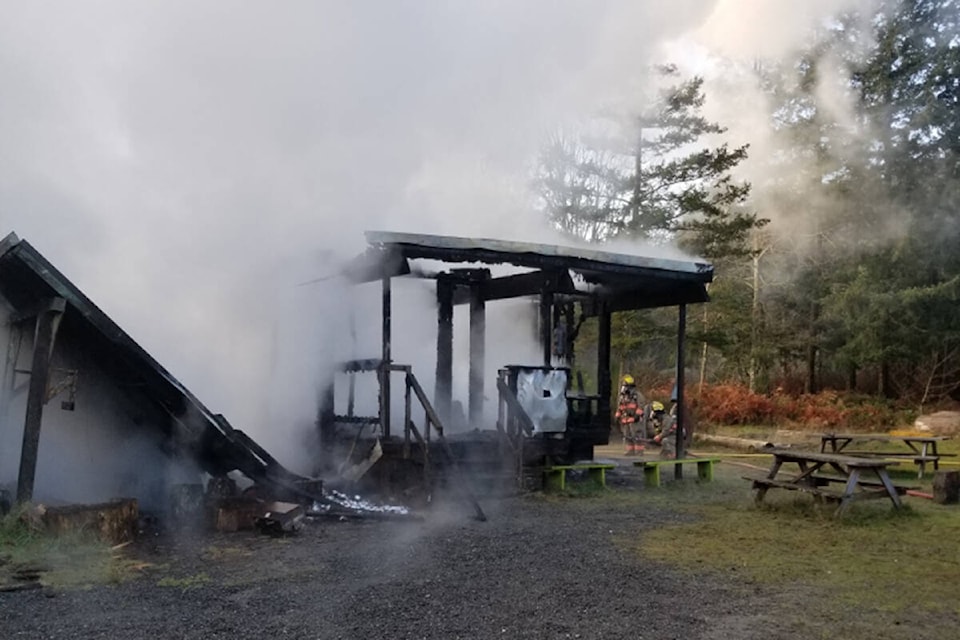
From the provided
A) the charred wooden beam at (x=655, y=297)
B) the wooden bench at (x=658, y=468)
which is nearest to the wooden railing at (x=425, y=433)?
the wooden bench at (x=658, y=468)

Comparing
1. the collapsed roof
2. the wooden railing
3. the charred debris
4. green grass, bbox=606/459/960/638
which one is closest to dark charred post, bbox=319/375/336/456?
the collapsed roof

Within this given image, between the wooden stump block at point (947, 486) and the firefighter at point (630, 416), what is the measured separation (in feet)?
20.2

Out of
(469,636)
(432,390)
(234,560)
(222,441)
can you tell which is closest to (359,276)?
(432,390)

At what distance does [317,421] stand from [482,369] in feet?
7.96

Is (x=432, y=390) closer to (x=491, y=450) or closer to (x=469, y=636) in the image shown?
(x=491, y=450)

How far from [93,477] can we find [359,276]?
4.09 metres

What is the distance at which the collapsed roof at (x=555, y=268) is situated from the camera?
9.23 meters

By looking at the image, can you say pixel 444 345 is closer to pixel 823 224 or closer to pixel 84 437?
pixel 84 437

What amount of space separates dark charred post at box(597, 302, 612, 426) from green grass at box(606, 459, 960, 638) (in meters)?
1.76

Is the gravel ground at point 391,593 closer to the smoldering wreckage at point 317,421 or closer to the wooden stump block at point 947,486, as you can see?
the smoldering wreckage at point 317,421

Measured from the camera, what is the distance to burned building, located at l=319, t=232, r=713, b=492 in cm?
933

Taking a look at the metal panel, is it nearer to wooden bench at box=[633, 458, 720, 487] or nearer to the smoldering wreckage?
the smoldering wreckage

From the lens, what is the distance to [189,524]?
24.1ft

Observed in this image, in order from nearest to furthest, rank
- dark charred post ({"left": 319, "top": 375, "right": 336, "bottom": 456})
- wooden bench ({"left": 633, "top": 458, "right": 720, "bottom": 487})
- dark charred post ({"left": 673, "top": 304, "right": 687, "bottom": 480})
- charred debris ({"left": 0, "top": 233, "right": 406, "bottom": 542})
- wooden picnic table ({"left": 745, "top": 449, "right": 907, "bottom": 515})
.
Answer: charred debris ({"left": 0, "top": 233, "right": 406, "bottom": 542}), wooden picnic table ({"left": 745, "top": 449, "right": 907, "bottom": 515}), wooden bench ({"left": 633, "top": 458, "right": 720, "bottom": 487}), dark charred post ({"left": 319, "top": 375, "right": 336, "bottom": 456}), dark charred post ({"left": 673, "top": 304, "right": 687, "bottom": 480})
